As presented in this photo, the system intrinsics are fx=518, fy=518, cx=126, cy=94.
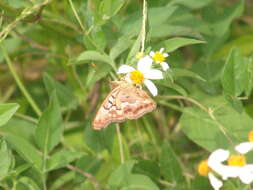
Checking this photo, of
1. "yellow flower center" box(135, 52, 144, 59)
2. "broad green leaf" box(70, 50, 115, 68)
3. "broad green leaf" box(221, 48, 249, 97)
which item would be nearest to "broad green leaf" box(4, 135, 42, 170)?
"broad green leaf" box(70, 50, 115, 68)

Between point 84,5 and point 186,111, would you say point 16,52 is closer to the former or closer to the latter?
point 84,5

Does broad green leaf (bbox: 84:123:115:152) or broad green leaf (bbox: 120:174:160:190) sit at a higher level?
broad green leaf (bbox: 84:123:115:152)

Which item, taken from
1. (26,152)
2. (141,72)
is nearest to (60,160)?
(26,152)

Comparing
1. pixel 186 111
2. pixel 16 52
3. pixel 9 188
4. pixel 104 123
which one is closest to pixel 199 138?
pixel 186 111

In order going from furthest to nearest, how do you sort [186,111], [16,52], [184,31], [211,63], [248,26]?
[248,26] < [16,52] < [211,63] < [186,111] < [184,31]

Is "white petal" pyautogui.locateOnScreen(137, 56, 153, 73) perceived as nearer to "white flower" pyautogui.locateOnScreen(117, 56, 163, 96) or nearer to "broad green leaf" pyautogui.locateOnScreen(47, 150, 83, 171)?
"white flower" pyautogui.locateOnScreen(117, 56, 163, 96)

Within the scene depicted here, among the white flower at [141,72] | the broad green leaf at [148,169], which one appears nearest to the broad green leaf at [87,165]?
the broad green leaf at [148,169]
